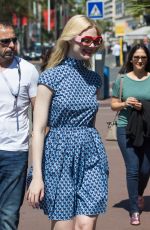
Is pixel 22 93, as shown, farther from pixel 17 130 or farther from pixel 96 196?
pixel 96 196

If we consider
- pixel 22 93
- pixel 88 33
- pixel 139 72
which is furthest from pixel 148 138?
pixel 88 33

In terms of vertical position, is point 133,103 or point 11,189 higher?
point 133,103

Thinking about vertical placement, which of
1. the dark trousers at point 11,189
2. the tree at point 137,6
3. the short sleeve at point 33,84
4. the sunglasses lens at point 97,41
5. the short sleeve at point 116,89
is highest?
the sunglasses lens at point 97,41

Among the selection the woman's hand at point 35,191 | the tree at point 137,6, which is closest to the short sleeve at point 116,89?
the woman's hand at point 35,191

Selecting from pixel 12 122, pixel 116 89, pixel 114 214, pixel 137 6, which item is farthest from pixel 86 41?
pixel 137 6

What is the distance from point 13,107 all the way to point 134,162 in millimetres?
2384

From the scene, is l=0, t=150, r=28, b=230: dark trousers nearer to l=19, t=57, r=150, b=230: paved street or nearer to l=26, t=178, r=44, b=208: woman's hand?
l=26, t=178, r=44, b=208: woman's hand

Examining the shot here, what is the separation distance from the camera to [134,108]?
21.7ft

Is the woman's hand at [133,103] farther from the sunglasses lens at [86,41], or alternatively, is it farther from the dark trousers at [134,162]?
the sunglasses lens at [86,41]

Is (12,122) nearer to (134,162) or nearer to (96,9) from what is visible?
(134,162)

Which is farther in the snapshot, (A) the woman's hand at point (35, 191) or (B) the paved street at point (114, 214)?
(B) the paved street at point (114, 214)

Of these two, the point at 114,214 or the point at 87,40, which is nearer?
the point at 87,40

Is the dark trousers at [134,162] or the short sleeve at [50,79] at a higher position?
the short sleeve at [50,79]

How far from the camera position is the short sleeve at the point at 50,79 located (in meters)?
4.07
